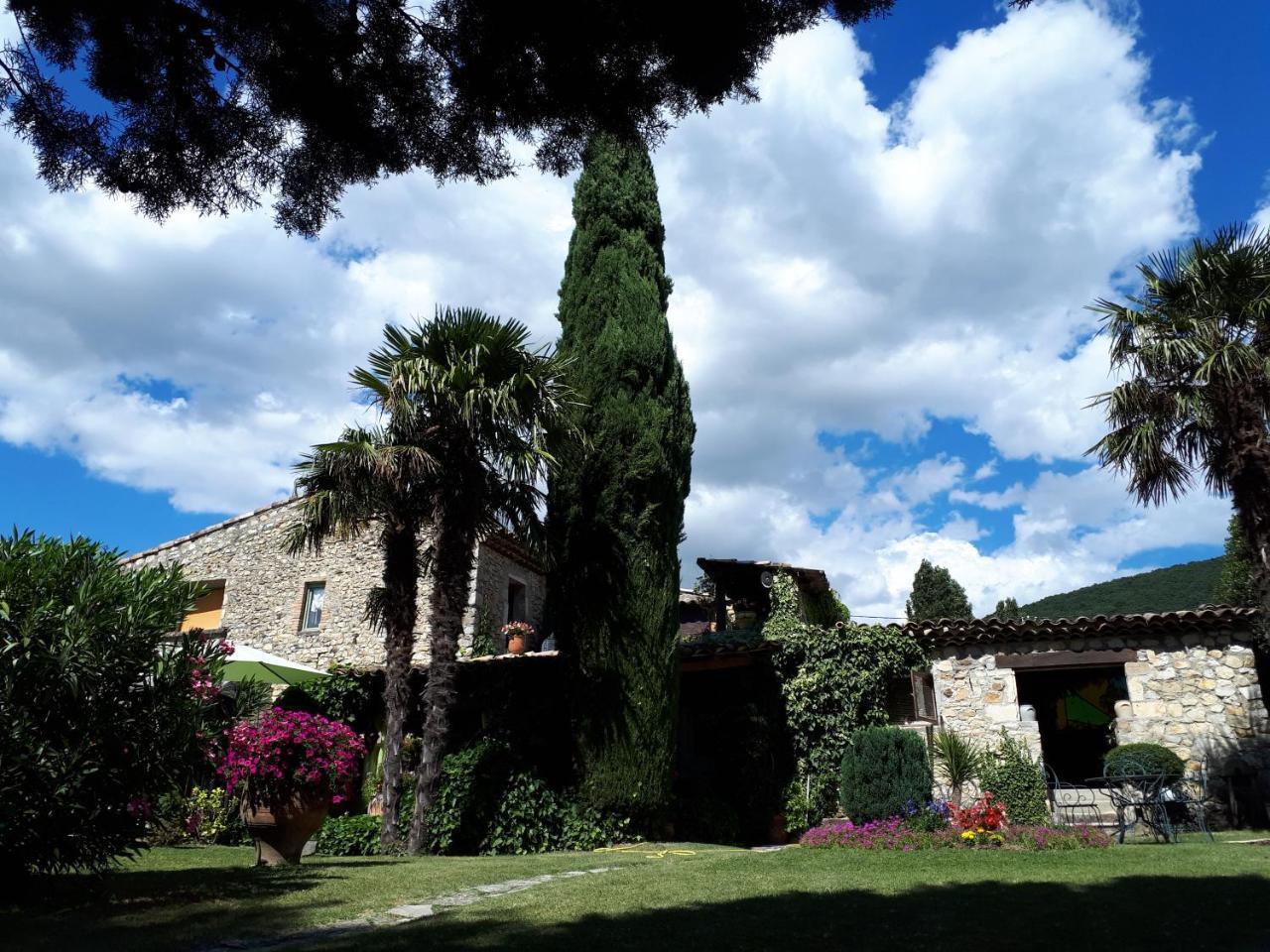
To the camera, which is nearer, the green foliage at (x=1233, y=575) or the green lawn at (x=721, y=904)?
the green lawn at (x=721, y=904)

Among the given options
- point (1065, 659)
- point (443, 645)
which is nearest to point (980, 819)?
point (1065, 659)

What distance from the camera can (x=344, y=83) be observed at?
446 cm

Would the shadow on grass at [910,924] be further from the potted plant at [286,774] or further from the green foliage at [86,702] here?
the potted plant at [286,774]

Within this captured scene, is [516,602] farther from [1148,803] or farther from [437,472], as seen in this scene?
[1148,803]

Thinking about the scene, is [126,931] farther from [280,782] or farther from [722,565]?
[722,565]

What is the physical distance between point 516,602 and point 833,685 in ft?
28.3

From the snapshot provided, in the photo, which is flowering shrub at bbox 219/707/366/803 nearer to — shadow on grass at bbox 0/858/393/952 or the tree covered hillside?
shadow on grass at bbox 0/858/393/952

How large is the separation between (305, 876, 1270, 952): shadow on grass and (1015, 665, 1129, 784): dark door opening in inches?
489

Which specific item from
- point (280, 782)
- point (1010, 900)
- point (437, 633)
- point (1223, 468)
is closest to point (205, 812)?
point (437, 633)

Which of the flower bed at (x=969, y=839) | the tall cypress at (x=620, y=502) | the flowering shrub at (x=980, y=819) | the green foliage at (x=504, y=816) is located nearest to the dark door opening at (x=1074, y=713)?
the flower bed at (x=969, y=839)

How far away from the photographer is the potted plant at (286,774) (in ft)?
26.0

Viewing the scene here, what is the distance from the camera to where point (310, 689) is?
1478cm

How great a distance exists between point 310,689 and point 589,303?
780 cm

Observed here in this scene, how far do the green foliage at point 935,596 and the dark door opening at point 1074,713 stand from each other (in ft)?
52.8
